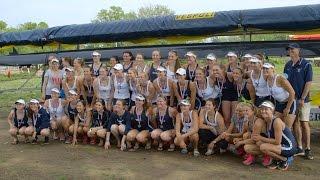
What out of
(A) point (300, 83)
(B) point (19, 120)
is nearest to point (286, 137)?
(A) point (300, 83)

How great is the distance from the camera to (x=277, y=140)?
565cm

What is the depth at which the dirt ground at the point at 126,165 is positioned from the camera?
5539 millimetres

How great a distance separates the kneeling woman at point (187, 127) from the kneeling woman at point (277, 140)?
43.0 inches

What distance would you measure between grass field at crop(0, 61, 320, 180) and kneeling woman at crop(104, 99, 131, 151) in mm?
185

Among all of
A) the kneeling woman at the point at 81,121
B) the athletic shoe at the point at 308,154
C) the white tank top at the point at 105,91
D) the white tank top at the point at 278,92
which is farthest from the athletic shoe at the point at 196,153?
the kneeling woman at the point at 81,121

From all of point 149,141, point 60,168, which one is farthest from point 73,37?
point 60,168

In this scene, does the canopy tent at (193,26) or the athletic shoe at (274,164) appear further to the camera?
the canopy tent at (193,26)

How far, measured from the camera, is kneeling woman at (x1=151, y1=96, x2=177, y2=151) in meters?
6.69

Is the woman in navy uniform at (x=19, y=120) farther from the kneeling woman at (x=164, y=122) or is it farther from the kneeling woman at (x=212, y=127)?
the kneeling woman at (x=212, y=127)

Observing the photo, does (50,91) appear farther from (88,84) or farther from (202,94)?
(202,94)

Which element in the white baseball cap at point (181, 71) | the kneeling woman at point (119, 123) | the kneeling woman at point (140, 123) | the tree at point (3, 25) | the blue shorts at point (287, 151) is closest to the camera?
the blue shorts at point (287, 151)

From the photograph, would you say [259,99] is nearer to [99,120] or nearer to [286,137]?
[286,137]

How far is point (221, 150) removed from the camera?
667 centimetres

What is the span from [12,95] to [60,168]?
12.4 meters
